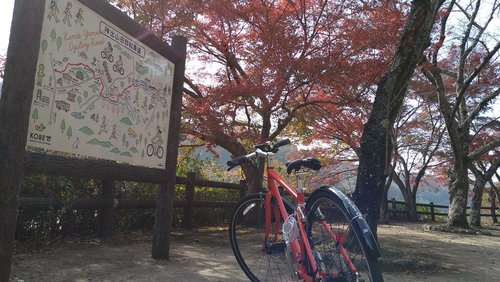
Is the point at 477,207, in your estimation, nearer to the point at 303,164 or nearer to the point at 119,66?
the point at 303,164

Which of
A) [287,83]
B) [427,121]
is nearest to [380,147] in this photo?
[287,83]

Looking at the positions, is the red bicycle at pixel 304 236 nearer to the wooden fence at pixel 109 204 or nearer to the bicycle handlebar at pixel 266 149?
the bicycle handlebar at pixel 266 149

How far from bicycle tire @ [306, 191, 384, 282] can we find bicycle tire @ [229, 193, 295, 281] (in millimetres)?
411

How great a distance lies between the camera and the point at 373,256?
224 cm

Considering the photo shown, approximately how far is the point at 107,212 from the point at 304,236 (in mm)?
3941

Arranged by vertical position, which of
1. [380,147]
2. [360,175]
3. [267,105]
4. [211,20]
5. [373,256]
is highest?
[211,20]

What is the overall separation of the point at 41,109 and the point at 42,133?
6.5 inches

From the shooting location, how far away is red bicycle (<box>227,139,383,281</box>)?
2.36 metres

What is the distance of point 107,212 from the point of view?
5.73 m

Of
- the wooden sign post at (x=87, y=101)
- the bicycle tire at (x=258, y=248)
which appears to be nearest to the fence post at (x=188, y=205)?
the wooden sign post at (x=87, y=101)

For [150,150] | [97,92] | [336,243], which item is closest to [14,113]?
[97,92]

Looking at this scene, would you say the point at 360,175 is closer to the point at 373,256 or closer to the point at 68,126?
the point at 373,256

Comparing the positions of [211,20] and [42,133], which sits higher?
[211,20]

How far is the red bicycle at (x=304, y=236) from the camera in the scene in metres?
2.36
